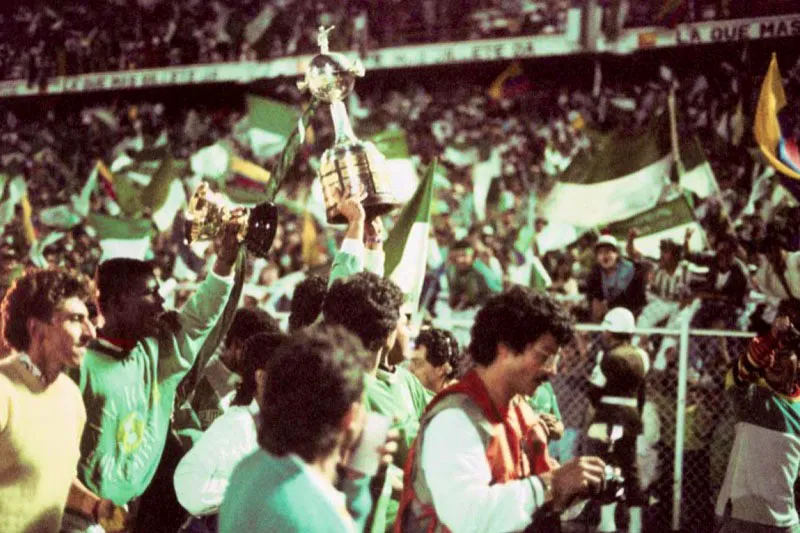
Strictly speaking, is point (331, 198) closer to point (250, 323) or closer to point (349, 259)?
point (349, 259)

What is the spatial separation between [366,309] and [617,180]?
567 centimetres

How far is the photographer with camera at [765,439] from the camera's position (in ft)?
15.9

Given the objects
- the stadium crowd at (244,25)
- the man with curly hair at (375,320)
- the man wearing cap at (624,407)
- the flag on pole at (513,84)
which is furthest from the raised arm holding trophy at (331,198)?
the flag on pole at (513,84)

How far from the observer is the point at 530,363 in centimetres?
272

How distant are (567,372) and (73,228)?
807 centimetres

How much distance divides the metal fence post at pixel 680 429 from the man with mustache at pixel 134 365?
431 centimetres

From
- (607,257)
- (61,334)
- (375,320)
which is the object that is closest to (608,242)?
(607,257)

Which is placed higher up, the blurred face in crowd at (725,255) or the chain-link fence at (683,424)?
the blurred face in crowd at (725,255)

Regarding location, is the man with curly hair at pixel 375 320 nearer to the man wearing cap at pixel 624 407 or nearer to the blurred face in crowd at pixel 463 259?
the man wearing cap at pixel 624 407

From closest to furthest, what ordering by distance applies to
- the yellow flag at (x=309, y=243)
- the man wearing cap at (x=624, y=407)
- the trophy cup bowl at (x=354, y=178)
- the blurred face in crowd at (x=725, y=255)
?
the trophy cup bowl at (x=354, y=178)
the man wearing cap at (x=624, y=407)
the blurred face in crowd at (x=725, y=255)
the yellow flag at (x=309, y=243)

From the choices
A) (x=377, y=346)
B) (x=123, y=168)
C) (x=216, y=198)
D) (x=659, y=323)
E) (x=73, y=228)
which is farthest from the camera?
(x=73, y=228)

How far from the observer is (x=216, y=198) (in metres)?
3.83

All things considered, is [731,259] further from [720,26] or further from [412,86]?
[412,86]

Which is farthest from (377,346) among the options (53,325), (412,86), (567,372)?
(412,86)
